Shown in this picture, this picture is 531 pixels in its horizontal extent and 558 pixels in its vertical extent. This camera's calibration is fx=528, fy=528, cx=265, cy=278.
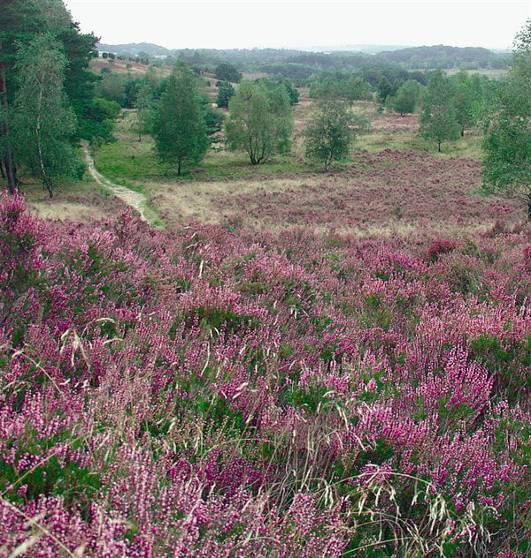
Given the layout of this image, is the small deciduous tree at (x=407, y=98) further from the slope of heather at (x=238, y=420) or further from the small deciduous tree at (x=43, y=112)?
the slope of heather at (x=238, y=420)

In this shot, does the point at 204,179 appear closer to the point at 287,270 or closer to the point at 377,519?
the point at 287,270

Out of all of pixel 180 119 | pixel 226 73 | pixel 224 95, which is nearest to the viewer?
pixel 180 119

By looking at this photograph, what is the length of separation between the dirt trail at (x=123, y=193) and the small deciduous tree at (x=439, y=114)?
38.2 m

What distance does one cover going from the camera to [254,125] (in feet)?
173

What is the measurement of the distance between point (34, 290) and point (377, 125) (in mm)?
79347

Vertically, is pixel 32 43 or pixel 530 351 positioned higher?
pixel 32 43

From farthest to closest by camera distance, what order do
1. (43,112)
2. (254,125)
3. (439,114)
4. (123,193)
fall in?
(439,114) → (254,125) → (123,193) → (43,112)

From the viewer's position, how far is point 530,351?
4246mm

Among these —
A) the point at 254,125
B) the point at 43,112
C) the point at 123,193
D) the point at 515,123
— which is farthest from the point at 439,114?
the point at 43,112

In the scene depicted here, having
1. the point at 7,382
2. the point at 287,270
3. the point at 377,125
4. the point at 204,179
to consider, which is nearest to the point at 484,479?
the point at 7,382

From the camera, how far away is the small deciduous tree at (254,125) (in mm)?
52656

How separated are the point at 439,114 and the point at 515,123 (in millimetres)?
38503

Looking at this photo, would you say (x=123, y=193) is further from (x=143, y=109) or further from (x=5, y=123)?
(x=143, y=109)

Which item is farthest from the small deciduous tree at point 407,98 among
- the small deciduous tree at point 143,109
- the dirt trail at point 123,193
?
the dirt trail at point 123,193
